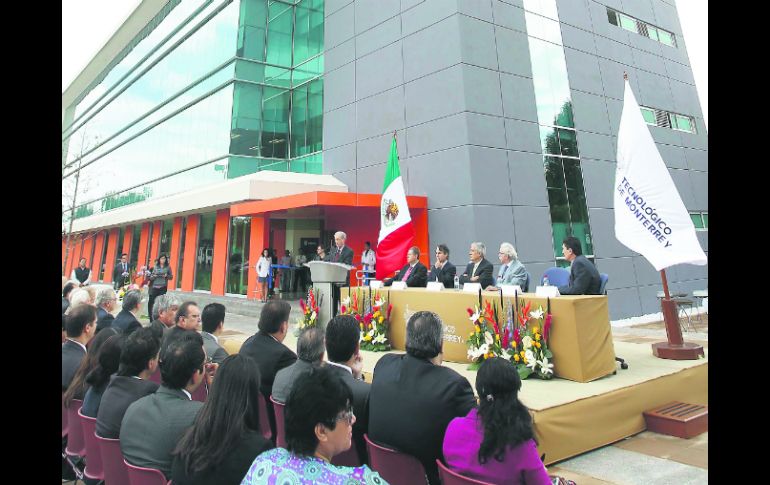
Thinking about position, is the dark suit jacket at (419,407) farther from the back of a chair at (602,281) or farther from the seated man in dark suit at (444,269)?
the seated man in dark suit at (444,269)

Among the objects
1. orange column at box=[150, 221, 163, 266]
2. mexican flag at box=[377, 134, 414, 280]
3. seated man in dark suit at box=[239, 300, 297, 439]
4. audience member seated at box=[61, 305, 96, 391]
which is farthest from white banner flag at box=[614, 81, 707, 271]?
orange column at box=[150, 221, 163, 266]

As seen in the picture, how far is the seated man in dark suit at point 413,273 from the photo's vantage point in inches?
269

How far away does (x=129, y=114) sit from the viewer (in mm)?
27781

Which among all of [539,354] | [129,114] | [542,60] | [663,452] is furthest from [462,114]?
[129,114]

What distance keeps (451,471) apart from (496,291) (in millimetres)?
3253

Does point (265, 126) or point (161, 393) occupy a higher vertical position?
point (265, 126)

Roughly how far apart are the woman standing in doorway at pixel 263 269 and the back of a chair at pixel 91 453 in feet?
33.5

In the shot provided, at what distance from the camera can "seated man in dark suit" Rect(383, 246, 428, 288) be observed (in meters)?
6.84

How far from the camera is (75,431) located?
329 centimetres

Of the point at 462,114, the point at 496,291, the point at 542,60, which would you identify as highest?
the point at 542,60

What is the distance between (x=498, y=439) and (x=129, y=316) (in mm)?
4864

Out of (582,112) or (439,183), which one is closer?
(439,183)

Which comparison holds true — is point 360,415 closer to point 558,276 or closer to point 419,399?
point 419,399
